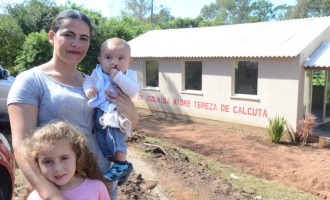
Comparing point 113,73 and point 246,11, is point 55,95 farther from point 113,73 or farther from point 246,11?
point 246,11

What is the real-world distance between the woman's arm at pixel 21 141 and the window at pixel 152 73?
13728 millimetres

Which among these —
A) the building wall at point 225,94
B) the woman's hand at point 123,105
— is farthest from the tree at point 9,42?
the woman's hand at point 123,105

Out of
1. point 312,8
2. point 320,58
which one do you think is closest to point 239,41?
point 320,58

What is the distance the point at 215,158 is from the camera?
9.04m

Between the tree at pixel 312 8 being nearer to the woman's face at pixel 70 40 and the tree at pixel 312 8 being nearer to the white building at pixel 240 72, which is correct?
the white building at pixel 240 72

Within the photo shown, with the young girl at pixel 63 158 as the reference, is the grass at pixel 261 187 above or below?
below

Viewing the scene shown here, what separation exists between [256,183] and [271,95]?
201 inches

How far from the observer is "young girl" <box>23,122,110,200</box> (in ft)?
5.49

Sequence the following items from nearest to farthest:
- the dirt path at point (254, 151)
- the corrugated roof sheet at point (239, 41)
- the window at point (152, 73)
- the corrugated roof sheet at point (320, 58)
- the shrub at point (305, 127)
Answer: the dirt path at point (254, 151), the corrugated roof sheet at point (320, 58), the shrub at point (305, 127), the corrugated roof sheet at point (239, 41), the window at point (152, 73)

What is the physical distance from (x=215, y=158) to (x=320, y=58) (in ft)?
15.6

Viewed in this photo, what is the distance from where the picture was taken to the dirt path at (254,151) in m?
7.70

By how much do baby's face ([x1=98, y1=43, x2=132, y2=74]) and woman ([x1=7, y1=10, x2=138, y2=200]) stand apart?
0.30m

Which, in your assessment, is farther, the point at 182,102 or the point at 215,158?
the point at 182,102

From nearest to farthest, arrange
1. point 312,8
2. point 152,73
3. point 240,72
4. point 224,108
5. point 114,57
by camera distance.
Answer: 1. point 114,57
2. point 240,72
3. point 224,108
4. point 152,73
5. point 312,8
